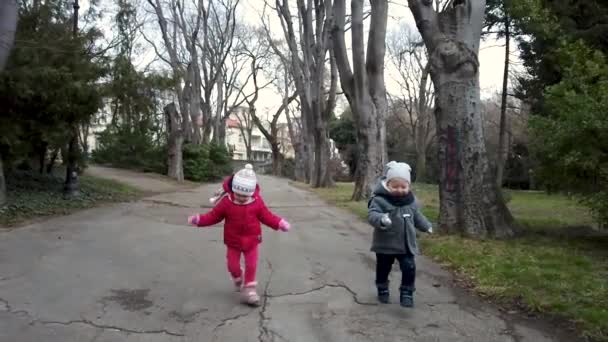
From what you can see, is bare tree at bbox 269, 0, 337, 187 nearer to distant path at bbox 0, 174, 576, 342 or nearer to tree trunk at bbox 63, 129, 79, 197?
tree trunk at bbox 63, 129, 79, 197

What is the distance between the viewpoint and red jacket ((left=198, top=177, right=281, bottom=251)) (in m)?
5.20

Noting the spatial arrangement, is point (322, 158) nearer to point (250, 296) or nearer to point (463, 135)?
point (463, 135)

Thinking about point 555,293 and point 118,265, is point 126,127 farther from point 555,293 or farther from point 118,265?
point 555,293

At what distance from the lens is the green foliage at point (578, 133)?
762 centimetres

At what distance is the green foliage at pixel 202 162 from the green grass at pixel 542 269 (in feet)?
90.3

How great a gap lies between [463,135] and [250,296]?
5.08 metres

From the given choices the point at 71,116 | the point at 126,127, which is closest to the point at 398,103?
the point at 126,127

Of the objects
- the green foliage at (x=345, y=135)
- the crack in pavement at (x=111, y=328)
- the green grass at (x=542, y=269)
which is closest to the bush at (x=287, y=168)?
the green foliage at (x=345, y=135)

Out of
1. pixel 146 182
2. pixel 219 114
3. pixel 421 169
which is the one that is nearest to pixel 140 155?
pixel 146 182

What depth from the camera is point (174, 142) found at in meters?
29.6

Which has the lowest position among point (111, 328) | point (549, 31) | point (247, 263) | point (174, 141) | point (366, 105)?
point (111, 328)

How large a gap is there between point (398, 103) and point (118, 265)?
48854 mm

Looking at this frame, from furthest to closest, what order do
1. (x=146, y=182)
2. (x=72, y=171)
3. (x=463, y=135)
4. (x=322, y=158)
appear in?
1. (x=322, y=158)
2. (x=146, y=182)
3. (x=72, y=171)
4. (x=463, y=135)

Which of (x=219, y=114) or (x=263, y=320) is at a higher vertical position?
(x=219, y=114)
